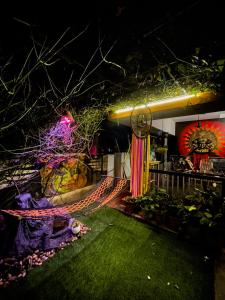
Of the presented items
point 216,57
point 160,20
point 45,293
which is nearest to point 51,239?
point 45,293

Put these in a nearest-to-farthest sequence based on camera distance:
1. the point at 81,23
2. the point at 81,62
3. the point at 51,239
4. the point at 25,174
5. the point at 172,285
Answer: the point at 81,23 < the point at 172,285 < the point at 81,62 < the point at 51,239 < the point at 25,174

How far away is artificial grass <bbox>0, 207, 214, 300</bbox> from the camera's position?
2873 mm

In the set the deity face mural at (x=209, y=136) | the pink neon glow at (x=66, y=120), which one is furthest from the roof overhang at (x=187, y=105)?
the deity face mural at (x=209, y=136)

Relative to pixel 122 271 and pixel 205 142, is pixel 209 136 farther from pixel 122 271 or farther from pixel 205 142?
pixel 122 271

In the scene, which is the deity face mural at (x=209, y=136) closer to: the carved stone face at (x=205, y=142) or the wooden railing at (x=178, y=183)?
the carved stone face at (x=205, y=142)

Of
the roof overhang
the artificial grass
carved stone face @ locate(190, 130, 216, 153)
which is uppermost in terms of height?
the roof overhang

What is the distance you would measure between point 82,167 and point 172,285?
5714 mm

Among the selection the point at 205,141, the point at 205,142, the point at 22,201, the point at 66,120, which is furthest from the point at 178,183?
the point at 205,141

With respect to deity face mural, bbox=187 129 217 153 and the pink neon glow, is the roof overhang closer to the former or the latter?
the pink neon glow

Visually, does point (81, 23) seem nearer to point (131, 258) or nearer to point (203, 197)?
point (131, 258)

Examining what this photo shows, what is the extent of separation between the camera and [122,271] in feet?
11.0

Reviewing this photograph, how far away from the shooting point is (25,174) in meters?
4.96

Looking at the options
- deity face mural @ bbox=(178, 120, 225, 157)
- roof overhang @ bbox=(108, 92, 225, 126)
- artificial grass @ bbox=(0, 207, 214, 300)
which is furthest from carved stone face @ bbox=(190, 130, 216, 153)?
artificial grass @ bbox=(0, 207, 214, 300)

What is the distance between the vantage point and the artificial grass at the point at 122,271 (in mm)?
2873
